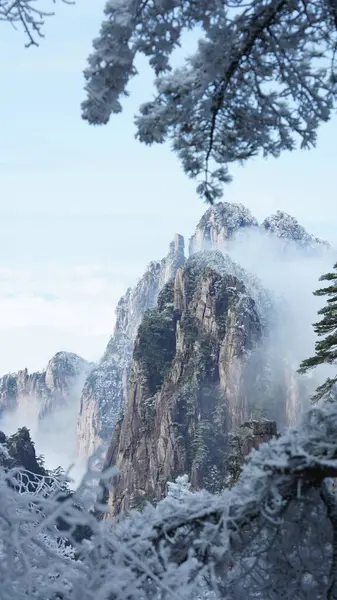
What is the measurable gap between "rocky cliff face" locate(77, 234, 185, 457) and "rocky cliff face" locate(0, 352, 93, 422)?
14.5 meters

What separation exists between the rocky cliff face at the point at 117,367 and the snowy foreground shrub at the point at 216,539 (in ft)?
404

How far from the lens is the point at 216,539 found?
2.79 meters

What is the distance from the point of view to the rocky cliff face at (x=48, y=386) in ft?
510

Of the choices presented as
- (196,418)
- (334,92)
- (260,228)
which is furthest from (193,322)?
(334,92)

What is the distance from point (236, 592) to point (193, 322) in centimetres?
7305

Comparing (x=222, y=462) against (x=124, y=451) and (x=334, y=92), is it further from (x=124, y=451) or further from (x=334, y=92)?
(x=334, y=92)

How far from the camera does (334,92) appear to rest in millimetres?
4141

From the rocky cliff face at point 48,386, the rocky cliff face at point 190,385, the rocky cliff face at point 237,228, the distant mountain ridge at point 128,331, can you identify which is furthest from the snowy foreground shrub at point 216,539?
the rocky cliff face at point 48,386

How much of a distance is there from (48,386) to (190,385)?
95328 mm

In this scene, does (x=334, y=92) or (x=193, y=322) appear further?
(x=193, y=322)

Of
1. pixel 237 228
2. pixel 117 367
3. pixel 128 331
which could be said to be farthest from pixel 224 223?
pixel 128 331

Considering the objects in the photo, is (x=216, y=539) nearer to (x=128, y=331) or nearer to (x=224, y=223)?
(x=224, y=223)

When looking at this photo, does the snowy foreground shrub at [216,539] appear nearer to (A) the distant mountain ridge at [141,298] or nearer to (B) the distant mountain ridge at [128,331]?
(B) the distant mountain ridge at [128,331]

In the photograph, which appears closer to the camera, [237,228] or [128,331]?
[237,228]
